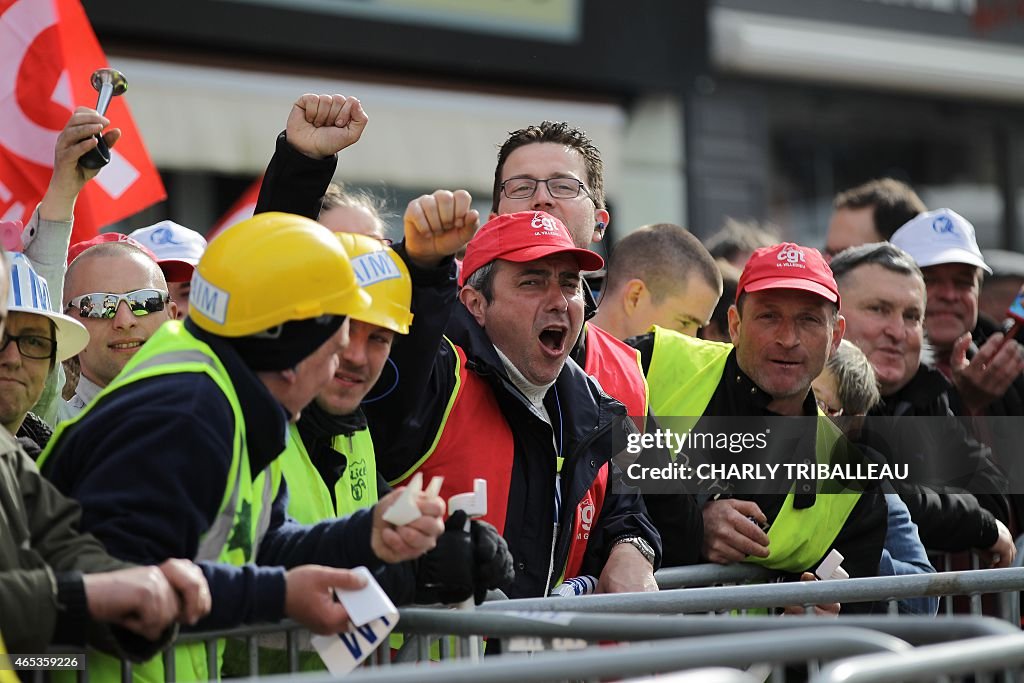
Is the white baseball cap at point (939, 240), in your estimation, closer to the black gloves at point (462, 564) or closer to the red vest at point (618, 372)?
the red vest at point (618, 372)

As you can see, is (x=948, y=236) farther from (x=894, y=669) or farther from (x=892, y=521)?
(x=894, y=669)

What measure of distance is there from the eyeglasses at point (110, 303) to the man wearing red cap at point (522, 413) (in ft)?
3.15

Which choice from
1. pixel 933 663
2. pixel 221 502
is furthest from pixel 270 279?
pixel 933 663

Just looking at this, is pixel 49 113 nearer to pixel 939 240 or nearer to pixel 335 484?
pixel 335 484

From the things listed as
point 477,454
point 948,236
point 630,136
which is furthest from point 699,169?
point 477,454

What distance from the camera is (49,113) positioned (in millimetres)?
6270

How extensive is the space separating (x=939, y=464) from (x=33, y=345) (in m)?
3.34

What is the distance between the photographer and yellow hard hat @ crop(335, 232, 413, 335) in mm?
3818

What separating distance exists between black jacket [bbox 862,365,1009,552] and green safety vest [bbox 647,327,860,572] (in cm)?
43

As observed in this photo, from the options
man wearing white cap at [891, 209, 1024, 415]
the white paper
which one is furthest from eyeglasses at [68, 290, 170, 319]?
man wearing white cap at [891, 209, 1024, 415]

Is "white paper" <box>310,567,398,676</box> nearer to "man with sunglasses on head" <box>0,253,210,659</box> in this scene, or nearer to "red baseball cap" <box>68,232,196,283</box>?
"man with sunglasses on head" <box>0,253,210,659</box>

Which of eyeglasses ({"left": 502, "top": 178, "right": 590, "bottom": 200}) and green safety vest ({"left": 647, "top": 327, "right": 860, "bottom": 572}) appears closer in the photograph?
green safety vest ({"left": 647, "top": 327, "right": 860, "bottom": 572})

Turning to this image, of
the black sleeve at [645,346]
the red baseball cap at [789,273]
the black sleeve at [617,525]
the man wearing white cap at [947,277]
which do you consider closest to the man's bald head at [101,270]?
the black sleeve at [617,525]

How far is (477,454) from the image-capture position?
179 inches
